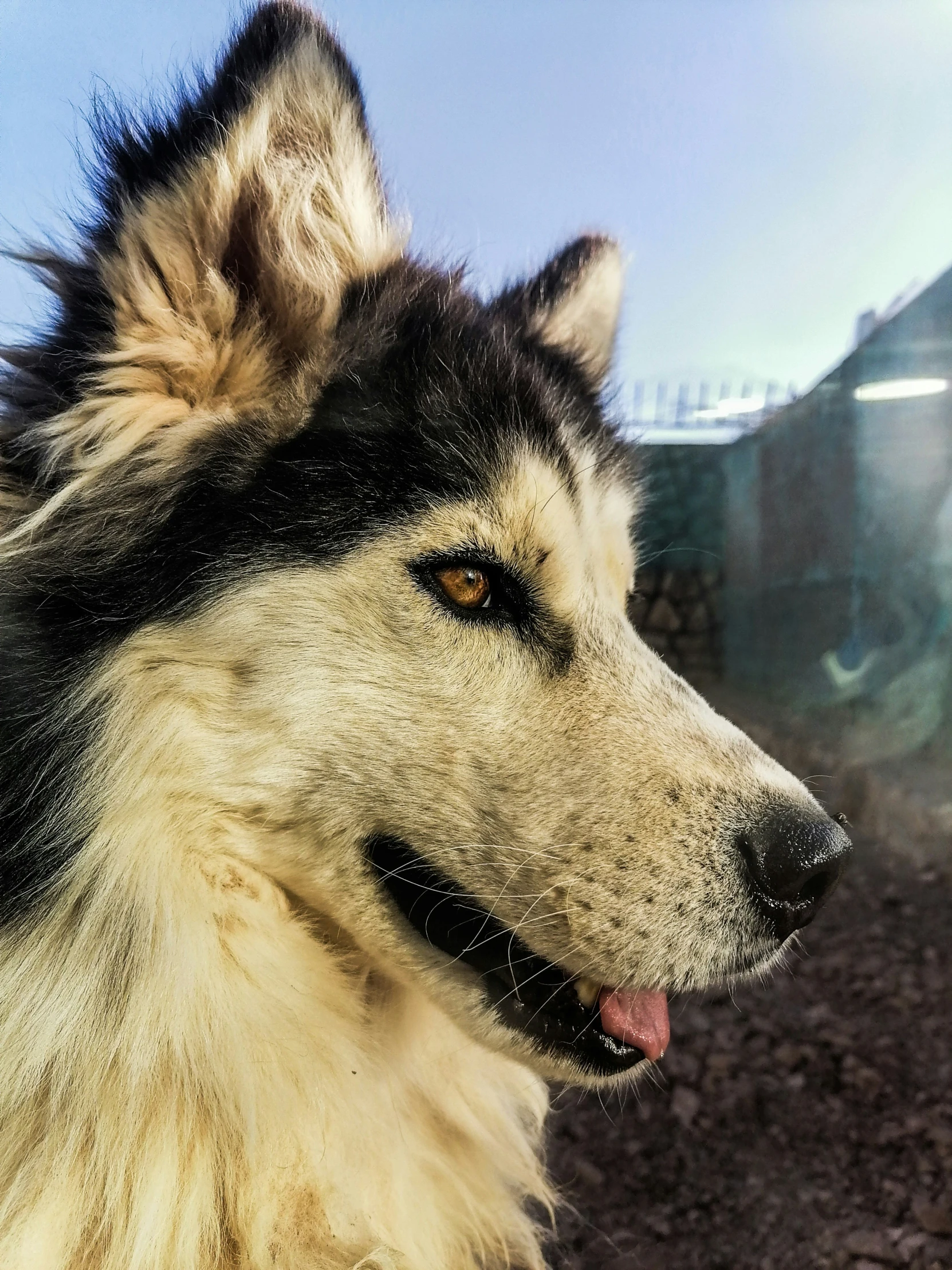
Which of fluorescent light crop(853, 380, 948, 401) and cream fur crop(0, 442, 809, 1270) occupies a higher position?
fluorescent light crop(853, 380, 948, 401)

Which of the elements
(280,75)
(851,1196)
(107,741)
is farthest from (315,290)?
(851,1196)

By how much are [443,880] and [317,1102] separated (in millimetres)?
314

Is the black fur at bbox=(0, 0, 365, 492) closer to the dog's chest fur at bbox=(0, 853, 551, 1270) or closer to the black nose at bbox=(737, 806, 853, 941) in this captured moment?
the dog's chest fur at bbox=(0, 853, 551, 1270)

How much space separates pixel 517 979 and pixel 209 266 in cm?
93

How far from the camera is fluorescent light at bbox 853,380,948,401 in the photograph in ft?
6.64

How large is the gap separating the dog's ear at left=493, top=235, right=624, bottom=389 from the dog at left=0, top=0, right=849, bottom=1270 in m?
0.57

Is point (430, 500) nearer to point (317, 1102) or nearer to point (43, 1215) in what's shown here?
point (317, 1102)

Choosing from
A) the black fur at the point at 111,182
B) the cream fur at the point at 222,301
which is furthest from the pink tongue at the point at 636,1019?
the black fur at the point at 111,182

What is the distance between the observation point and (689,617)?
254cm

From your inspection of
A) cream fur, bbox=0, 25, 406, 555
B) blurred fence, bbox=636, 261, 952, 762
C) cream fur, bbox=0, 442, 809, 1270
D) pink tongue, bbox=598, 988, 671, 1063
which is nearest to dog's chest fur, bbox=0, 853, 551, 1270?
cream fur, bbox=0, 442, 809, 1270

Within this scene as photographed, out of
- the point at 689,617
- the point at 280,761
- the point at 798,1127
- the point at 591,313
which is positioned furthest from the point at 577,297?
the point at 798,1127

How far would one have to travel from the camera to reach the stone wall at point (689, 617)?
8.05ft

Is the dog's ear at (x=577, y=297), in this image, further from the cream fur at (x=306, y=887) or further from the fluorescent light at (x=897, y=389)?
the fluorescent light at (x=897, y=389)

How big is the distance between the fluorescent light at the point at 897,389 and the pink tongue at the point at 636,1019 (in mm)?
1652
